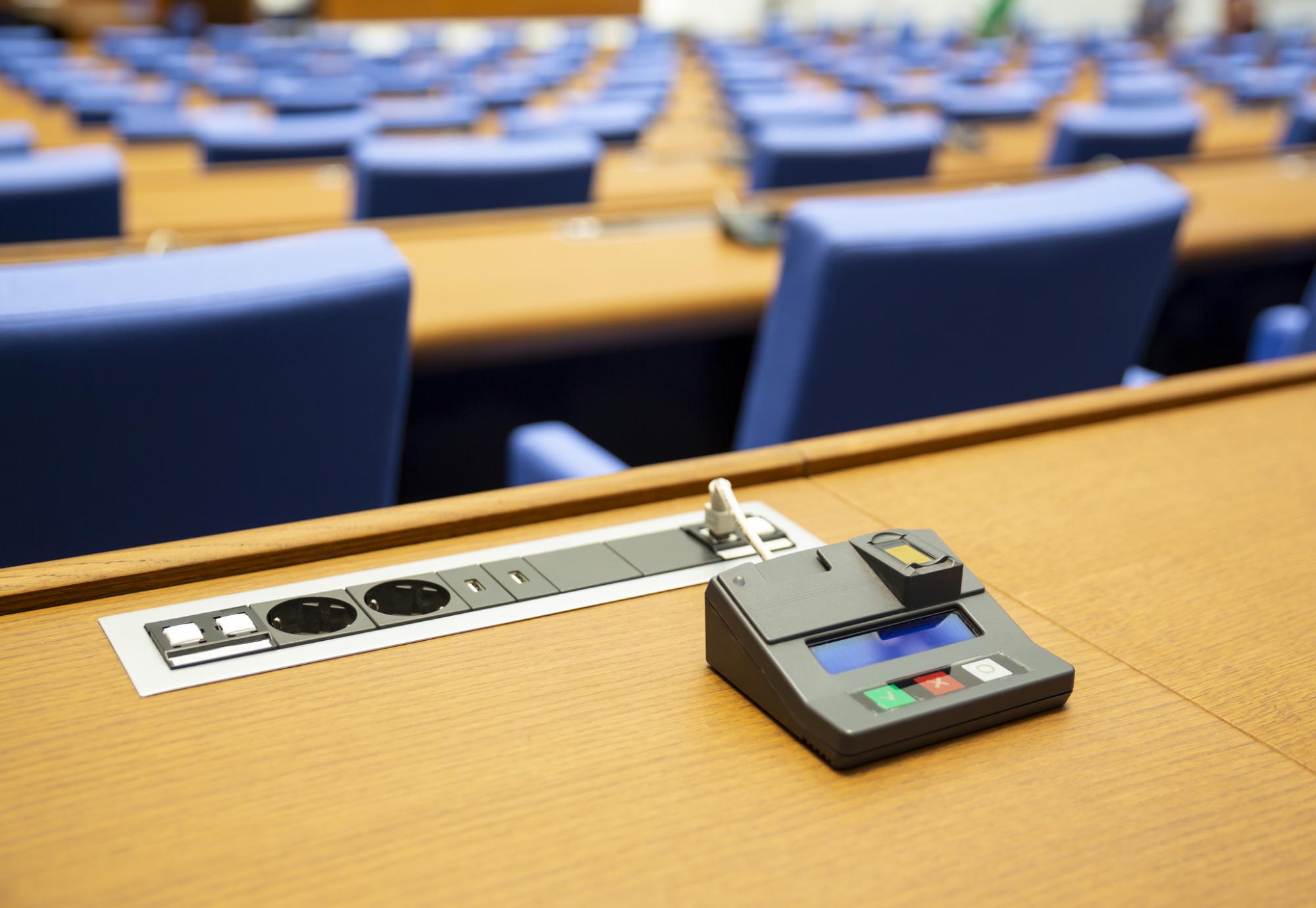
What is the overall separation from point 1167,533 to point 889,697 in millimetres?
299

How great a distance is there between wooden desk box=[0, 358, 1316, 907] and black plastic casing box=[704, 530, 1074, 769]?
1 centimetres

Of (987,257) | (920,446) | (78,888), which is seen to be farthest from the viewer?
(987,257)

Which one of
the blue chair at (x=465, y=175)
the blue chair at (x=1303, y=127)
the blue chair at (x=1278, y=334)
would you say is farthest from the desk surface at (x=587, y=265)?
the blue chair at (x=1303, y=127)

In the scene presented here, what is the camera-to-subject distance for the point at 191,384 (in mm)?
851

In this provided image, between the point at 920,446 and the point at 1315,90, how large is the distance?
25.6 ft

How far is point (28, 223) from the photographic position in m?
1.86

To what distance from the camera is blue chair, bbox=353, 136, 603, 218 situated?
6.79ft

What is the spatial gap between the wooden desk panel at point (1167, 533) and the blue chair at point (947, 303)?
0.23m

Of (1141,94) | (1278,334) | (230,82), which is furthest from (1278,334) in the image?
(230,82)

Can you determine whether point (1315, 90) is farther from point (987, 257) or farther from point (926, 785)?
point (926, 785)

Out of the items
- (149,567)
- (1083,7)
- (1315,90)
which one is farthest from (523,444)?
(1083,7)

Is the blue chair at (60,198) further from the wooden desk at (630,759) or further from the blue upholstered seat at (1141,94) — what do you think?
the blue upholstered seat at (1141,94)

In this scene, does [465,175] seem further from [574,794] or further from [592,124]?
[592,124]

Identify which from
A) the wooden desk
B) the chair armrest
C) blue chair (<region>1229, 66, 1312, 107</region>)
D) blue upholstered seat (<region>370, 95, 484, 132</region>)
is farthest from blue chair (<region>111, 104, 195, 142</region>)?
blue chair (<region>1229, 66, 1312, 107</region>)
